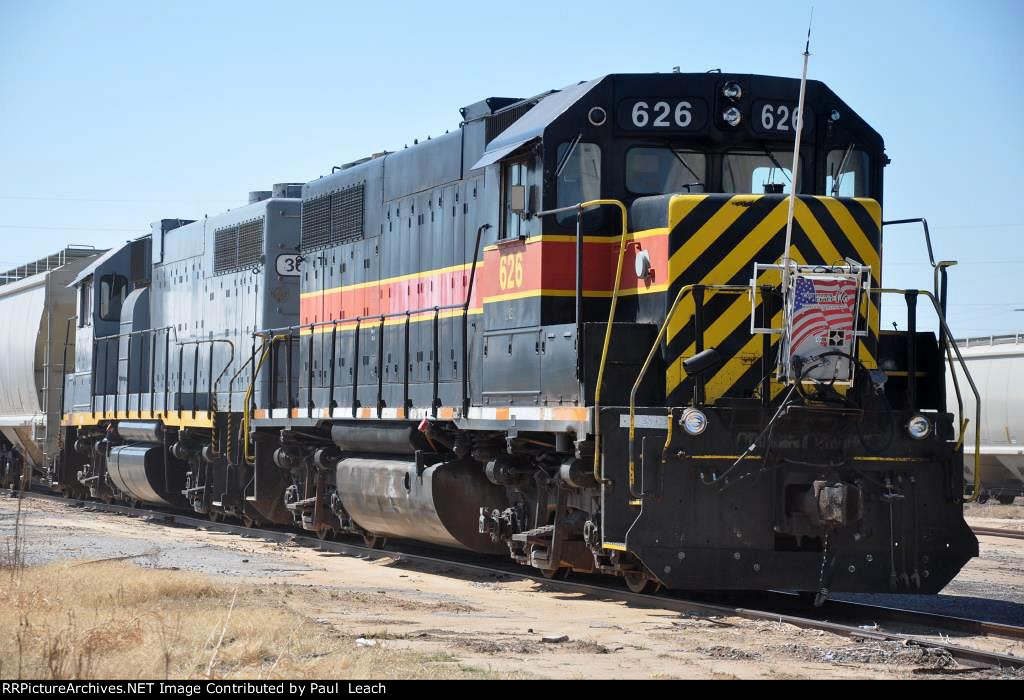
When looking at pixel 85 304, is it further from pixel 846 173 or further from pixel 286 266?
pixel 846 173

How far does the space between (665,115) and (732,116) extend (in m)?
0.50

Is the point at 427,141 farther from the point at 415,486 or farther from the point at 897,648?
the point at 897,648

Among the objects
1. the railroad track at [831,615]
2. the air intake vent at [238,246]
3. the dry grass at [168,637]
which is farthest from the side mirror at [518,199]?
the air intake vent at [238,246]

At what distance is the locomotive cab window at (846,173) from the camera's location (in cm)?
1052

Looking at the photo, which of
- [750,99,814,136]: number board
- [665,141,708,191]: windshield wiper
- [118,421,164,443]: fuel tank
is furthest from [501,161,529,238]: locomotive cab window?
[118,421,164,443]: fuel tank

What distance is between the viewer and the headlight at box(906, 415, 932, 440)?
31.7 feet

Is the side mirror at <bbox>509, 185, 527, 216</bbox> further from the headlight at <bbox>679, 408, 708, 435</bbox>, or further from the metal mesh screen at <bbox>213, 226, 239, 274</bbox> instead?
the metal mesh screen at <bbox>213, 226, 239, 274</bbox>

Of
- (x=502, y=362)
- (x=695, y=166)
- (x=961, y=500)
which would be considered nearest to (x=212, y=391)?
(x=502, y=362)

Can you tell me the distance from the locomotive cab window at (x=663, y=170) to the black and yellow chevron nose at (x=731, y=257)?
470mm

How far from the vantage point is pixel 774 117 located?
34.0 ft

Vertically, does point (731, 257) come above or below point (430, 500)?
above

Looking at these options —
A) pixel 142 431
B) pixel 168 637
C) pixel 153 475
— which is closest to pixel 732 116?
pixel 168 637

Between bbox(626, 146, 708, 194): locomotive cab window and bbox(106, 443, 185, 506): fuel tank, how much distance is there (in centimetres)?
1131

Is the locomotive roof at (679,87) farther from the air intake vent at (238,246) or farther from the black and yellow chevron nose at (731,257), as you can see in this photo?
the air intake vent at (238,246)
